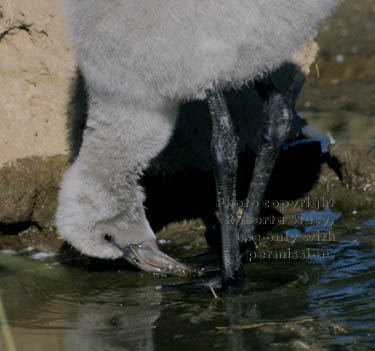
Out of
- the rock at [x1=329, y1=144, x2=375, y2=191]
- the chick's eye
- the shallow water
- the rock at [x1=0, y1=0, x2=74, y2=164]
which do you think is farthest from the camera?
the rock at [x1=329, y1=144, x2=375, y2=191]

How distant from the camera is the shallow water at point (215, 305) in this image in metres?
4.17

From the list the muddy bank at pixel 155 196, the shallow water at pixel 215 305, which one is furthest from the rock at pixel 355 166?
the shallow water at pixel 215 305

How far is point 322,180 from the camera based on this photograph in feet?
23.3

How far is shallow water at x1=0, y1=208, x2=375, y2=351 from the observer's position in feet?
13.7

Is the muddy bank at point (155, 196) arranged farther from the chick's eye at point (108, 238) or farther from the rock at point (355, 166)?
the chick's eye at point (108, 238)

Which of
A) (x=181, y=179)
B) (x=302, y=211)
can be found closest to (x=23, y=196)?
(x=181, y=179)

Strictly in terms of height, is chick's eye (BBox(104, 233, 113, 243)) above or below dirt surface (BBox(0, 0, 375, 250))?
below

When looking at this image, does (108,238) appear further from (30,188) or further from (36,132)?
(36,132)

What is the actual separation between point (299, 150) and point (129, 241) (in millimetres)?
2607

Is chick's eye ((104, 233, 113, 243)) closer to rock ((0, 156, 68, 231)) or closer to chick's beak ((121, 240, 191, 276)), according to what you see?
chick's beak ((121, 240, 191, 276))

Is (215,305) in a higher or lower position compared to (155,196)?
lower

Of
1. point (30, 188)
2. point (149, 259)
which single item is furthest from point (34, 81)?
point (149, 259)

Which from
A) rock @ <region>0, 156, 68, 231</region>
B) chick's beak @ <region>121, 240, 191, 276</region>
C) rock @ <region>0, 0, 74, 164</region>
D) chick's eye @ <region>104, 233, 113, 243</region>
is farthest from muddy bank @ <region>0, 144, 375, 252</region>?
chick's eye @ <region>104, 233, 113, 243</region>

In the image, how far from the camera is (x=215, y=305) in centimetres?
479
